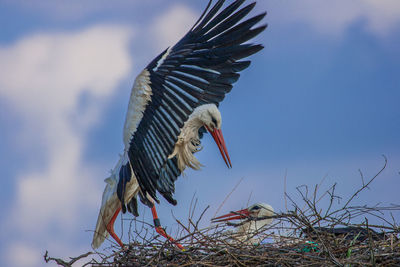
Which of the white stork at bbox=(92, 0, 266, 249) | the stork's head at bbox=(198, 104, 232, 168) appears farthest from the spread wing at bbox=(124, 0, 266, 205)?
the stork's head at bbox=(198, 104, 232, 168)

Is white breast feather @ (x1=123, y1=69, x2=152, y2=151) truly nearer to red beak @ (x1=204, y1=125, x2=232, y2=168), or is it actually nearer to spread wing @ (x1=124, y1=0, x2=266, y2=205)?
spread wing @ (x1=124, y1=0, x2=266, y2=205)

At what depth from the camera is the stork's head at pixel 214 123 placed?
6.61 meters

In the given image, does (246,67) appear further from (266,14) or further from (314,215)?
(314,215)

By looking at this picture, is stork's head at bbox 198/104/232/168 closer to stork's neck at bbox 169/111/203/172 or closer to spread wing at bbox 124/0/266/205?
stork's neck at bbox 169/111/203/172

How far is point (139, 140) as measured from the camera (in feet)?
20.4

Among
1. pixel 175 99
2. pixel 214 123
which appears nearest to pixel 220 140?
pixel 214 123

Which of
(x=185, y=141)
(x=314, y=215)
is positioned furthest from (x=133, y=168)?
(x=314, y=215)

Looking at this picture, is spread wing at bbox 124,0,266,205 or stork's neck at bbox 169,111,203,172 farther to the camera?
stork's neck at bbox 169,111,203,172

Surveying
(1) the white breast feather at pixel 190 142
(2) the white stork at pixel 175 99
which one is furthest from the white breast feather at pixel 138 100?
(1) the white breast feather at pixel 190 142

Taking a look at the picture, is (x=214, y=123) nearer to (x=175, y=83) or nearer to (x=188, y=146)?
(x=188, y=146)

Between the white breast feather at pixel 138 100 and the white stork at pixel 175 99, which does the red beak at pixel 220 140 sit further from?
the white breast feather at pixel 138 100

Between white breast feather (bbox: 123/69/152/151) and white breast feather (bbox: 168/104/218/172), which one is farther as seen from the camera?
white breast feather (bbox: 168/104/218/172)

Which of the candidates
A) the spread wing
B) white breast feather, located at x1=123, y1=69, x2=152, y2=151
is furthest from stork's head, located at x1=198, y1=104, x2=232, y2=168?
white breast feather, located at x1=123, y1=69, x2=152, y2=151

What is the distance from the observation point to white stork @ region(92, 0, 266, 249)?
6109 mm
